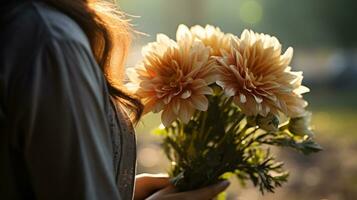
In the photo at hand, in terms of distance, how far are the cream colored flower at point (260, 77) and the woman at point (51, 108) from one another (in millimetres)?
456

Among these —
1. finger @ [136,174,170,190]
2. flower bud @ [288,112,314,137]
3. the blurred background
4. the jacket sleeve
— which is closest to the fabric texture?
the jacket sleeve

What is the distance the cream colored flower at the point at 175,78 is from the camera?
161 centimetres

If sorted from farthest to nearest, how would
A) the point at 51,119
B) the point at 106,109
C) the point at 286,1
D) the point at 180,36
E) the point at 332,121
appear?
the point at 286,1, the point at 332,121, the point at 180,36, the point at 106,109, the point at 51,119

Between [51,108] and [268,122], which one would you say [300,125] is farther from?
[51,108]

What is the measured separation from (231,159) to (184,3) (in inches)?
538

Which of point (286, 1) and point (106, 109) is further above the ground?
point (106, 109)

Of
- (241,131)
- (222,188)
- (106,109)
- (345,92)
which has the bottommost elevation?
(345,92)

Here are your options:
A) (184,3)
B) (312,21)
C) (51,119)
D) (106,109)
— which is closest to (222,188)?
(106,109)

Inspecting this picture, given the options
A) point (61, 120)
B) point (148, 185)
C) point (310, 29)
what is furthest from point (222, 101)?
point (310, 29)

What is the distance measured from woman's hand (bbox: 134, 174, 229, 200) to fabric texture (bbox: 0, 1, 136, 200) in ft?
1.64

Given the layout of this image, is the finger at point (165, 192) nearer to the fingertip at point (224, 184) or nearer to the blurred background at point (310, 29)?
the fingertip at point (224, 184)

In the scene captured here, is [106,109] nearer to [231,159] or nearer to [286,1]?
[231,159]

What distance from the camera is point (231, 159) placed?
175cm

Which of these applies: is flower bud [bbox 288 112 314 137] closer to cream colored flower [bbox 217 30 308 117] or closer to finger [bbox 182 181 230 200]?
cream colored flower [bbox 217 30 308 117]
